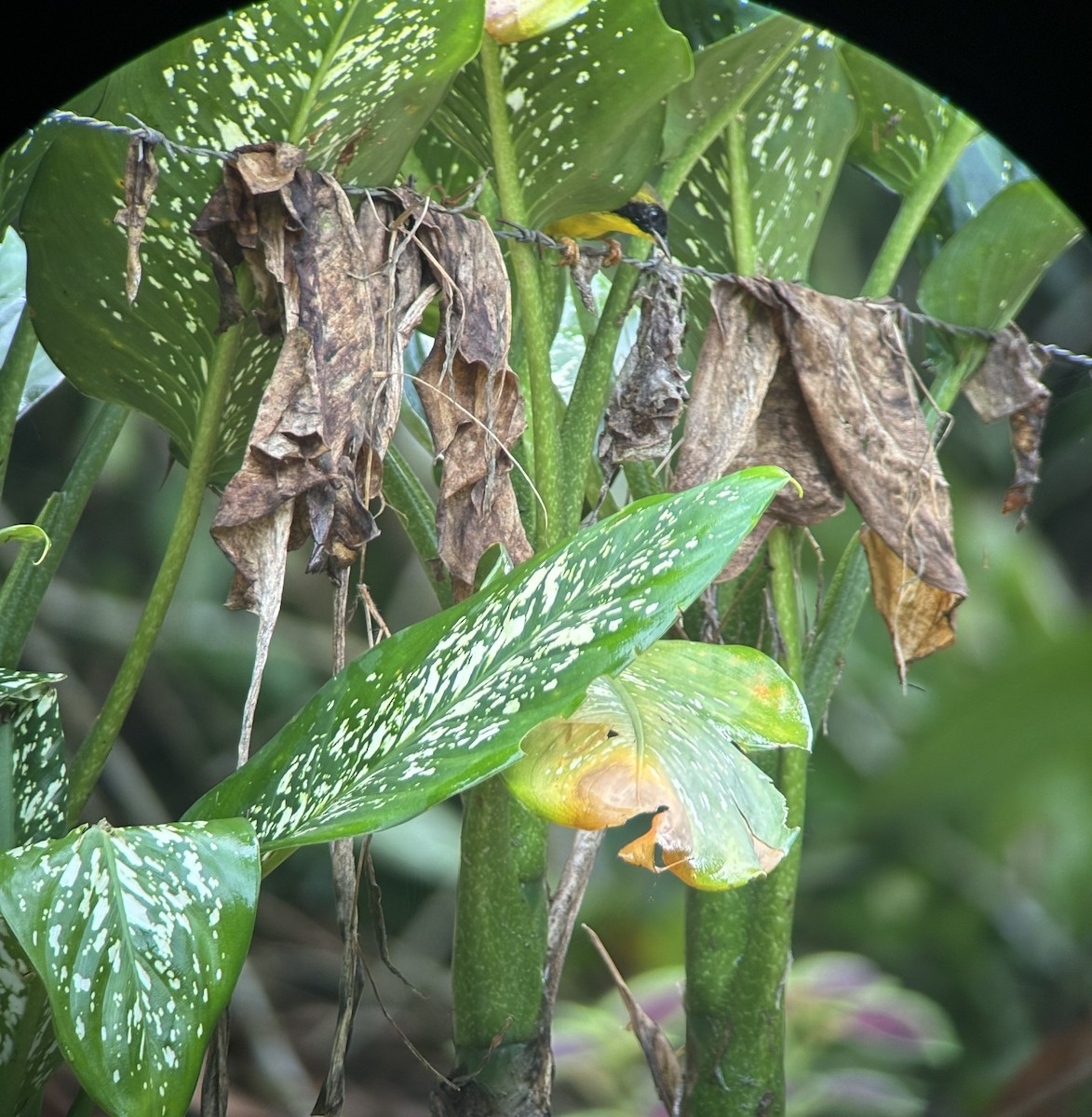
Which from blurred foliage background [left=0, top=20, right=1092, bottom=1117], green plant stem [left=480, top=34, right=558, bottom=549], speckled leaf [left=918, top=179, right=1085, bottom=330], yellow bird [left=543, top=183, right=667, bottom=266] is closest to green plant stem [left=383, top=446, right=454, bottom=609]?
green plant stem [left=480, top=34, right=558, bottom=549]

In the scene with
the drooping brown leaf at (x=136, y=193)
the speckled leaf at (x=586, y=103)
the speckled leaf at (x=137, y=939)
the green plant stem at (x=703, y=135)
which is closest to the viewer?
the speckled leaf at (x=137, y=939)

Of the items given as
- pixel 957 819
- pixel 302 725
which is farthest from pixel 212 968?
pixel 957 819

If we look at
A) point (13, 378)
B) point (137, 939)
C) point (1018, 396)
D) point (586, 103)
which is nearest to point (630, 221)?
point (586, 103)

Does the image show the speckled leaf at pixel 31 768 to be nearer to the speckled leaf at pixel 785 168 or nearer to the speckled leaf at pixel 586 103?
the speckled leaf at pixel 586 103

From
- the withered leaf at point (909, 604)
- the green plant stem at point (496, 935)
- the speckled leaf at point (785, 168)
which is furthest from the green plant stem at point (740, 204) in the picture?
the green plant stem at point (496, 935)

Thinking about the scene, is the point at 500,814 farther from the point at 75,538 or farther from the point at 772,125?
the point at 75,538
